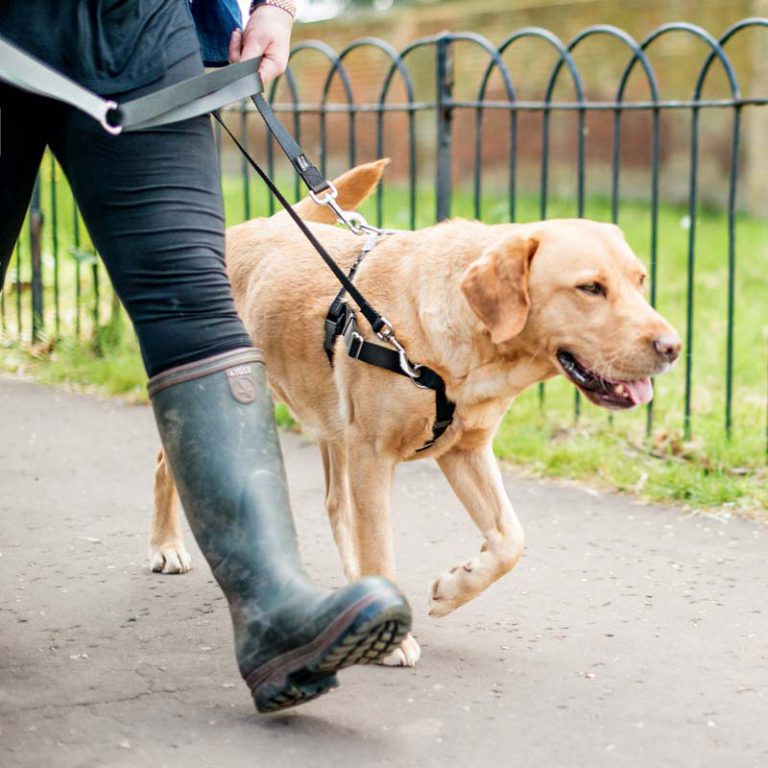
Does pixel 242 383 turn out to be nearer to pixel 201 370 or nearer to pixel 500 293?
pixel 201 370

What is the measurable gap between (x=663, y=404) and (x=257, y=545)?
3.76 meters

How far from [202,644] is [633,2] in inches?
488

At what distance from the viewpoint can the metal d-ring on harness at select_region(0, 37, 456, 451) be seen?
2.46 metres

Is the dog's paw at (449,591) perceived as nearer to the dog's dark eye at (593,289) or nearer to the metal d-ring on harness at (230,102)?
the metal d-ring on harness at (230,102)

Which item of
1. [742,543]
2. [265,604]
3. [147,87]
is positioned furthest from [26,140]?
[742,543]

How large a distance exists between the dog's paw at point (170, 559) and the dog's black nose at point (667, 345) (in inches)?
65.3

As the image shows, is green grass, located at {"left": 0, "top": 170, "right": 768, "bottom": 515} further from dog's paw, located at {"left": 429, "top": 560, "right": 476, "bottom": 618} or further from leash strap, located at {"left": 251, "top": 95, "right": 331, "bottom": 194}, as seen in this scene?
leash strap, located at {"left": 251, "top": 95, "right": 331, "bottom": 194}

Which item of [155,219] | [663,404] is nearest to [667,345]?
[155,219]

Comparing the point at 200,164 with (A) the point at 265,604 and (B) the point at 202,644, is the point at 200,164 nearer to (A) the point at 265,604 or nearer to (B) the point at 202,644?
(A) the point at 265,604

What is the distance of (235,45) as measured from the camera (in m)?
3.08

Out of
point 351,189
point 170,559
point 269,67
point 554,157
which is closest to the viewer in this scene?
point 269,67

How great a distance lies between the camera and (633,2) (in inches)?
557

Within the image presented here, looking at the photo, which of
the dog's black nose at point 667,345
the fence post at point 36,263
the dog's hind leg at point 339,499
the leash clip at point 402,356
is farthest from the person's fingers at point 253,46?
the fence post at point 36,263

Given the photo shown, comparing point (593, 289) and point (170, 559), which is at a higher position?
point (593, 289)
